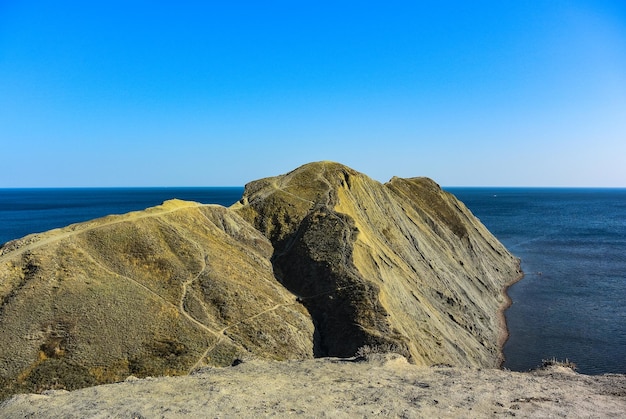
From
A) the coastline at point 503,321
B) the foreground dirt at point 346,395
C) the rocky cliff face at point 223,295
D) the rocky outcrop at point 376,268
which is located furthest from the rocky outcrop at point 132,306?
the coastline at point 503,321

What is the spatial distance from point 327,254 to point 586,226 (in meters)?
111

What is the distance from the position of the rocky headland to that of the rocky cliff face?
9 centimetres

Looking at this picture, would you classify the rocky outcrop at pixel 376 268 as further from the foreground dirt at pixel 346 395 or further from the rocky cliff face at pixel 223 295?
the foreground dirt at pixel 346 395

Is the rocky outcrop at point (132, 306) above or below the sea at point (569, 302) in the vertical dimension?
above

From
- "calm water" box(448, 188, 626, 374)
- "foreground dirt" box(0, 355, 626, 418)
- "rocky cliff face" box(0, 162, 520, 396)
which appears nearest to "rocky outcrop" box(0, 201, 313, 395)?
"rocky cliff face" box(0, 162, 520, 396)

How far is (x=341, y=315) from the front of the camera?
2770 centimetres

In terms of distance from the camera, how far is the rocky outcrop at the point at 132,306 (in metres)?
20.8

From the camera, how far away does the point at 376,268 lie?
33.4 m

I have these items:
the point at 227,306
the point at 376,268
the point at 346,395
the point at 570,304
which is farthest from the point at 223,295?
the point at 570,304

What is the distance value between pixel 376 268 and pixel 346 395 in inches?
724

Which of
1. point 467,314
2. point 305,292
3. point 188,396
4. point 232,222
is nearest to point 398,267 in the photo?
point 467,314

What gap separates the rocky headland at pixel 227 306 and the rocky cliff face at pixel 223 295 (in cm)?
9

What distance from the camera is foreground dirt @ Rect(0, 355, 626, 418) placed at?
14.2 meters

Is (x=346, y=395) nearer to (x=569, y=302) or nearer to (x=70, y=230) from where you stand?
(x=70, y=230)
